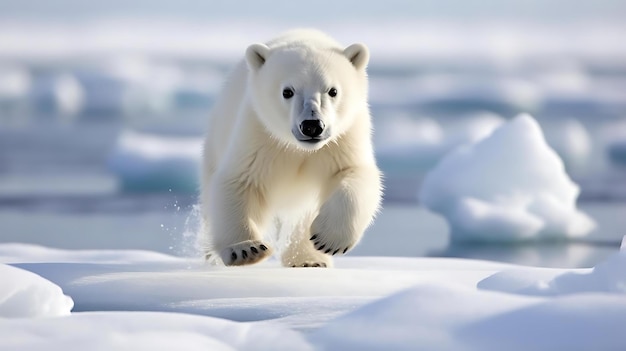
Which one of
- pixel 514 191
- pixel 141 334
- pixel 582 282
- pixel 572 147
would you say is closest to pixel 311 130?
pixel 582 282

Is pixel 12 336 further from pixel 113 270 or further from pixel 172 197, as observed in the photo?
pixel 172 197

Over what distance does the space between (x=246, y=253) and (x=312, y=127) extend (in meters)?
0.58

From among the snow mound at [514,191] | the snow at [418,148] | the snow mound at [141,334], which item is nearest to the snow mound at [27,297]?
the snow mound at [141,334]

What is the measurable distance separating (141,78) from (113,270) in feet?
56.7

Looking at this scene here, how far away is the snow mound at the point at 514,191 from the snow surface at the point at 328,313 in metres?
3.51

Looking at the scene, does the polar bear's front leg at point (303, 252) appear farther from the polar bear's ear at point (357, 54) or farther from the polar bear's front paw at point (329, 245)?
the polar bear's ear at point (357, 54)

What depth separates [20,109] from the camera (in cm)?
2169

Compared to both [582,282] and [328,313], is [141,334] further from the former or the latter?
[582,282]

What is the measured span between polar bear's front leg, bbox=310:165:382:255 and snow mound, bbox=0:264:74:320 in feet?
3.55

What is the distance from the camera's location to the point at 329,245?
3.82 meters

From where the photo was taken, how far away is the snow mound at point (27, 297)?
116 inches

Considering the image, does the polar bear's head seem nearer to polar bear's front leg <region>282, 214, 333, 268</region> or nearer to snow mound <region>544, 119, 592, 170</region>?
polar bear's front leg <region>282, 214, 333, 268</region>

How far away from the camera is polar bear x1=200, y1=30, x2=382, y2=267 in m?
3.82

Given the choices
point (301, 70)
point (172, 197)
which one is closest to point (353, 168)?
point (301, 70)
